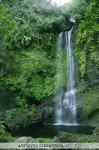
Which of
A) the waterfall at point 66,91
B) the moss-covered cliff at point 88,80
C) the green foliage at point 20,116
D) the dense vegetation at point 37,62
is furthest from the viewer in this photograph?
the waterfall at point 66,91

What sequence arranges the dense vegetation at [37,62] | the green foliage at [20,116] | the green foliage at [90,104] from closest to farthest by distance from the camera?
1. the green foliage at [20,116]
2. the green foliage at [90,104]
3. the dense vegetation at [37,62]

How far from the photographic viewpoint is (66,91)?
21.1 metres

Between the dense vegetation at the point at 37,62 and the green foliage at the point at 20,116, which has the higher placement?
the dense vegetation at the point at 37,62

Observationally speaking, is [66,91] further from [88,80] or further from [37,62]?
[37,62]

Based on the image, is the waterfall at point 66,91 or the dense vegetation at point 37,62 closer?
the dense vegetation at point 37,62

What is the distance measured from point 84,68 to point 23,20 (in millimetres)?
5958

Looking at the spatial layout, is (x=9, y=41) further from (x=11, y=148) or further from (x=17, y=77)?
(x=11, y=148)

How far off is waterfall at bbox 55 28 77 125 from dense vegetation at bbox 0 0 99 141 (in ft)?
1.21

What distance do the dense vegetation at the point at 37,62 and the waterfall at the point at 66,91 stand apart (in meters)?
0.37

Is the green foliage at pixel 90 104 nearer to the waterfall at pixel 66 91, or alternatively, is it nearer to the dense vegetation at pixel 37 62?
the dense vegetation at pixel 37 62

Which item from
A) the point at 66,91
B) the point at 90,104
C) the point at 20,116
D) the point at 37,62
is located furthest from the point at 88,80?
the point at 20,116

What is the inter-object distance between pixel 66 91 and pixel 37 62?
2.71m

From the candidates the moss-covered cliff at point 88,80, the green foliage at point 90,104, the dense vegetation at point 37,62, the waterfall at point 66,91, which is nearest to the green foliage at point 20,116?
the dense vegetation at point 37,62

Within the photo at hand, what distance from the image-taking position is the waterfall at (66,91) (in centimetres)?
2017
